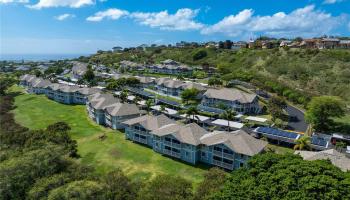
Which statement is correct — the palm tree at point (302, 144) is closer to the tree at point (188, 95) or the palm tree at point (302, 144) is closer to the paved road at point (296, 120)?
the paved road at point (296, 120)

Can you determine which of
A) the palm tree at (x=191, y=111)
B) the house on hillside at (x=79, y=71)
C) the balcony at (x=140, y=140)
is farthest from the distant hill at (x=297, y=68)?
the house on hillside at (x=79, y=71)

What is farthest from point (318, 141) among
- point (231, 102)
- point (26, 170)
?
point (26, 170)

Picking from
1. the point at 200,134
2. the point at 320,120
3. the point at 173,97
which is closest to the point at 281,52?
the point at 173,97

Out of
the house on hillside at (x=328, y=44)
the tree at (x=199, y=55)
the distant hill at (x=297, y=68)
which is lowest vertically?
the distant hill at (x=297, y=68)

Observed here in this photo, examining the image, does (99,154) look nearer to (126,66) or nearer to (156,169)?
(156,169)

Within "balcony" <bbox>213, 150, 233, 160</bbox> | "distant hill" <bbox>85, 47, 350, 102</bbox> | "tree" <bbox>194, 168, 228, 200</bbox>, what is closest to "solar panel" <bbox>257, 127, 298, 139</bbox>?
"balcony" <bbox>213, 150, 233, 160</bbox>

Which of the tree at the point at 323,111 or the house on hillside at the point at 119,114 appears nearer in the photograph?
the tree at the point at 323,111
